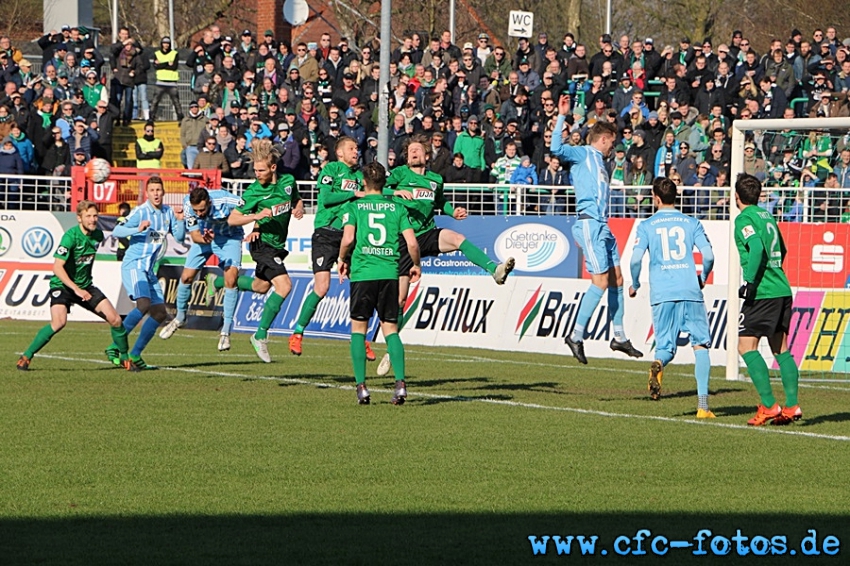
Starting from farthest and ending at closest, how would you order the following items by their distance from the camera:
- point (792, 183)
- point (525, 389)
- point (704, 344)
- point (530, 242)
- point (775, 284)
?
point (530, 242) < point (792, 183) < point (525, 389) < point (704, 344) < point (775, 284)

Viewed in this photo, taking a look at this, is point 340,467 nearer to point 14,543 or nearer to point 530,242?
point 14,543

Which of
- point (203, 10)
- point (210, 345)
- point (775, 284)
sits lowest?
point (210, 345)

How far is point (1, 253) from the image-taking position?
2794cm

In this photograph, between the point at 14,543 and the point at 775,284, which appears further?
the point at 775,284

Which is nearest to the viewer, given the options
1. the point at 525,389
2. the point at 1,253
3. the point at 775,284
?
the point at 775,284

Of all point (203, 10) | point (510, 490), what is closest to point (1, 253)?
point (510, 490)

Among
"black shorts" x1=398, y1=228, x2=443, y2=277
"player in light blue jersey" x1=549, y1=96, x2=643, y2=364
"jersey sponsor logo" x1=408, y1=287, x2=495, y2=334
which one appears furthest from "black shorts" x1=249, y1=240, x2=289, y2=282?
"jersey sponsor logo" x1=408, y1=287, x2=495, y2=334

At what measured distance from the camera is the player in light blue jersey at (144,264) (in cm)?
1719

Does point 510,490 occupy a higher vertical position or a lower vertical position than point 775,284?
lower

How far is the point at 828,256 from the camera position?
19641 mm

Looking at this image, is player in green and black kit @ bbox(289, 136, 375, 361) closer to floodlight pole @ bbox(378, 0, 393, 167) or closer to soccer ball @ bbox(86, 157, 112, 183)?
floodlight pole @ bbox(378, 0, 393, 167)

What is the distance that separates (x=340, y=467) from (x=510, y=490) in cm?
136

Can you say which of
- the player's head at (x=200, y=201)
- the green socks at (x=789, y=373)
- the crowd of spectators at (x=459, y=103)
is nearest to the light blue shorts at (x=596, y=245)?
the green socks at (x=789, y=373)

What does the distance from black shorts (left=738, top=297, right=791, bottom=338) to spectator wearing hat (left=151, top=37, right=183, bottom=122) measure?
2452cm
